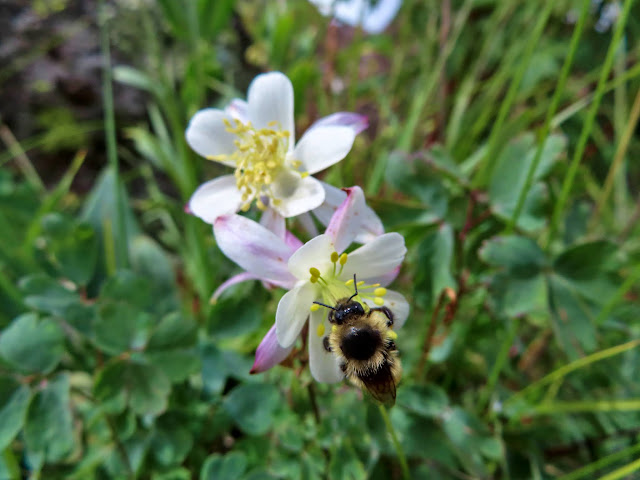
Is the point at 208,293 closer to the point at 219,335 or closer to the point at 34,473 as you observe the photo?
the point at 219,335

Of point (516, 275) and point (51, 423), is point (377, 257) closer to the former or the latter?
point (516, 275)

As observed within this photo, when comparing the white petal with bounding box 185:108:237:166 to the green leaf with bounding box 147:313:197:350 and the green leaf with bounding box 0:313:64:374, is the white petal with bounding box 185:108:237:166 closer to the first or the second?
the green leaf with bounding box 147:313:197:350

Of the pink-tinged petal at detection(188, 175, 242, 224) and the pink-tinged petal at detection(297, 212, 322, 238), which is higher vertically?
the pink-tinged petal at detection(188, 175, 242, 224)

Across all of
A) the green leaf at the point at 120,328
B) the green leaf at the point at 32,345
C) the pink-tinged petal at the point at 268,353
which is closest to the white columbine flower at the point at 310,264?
the pink-tinged petal at the point at 268,353

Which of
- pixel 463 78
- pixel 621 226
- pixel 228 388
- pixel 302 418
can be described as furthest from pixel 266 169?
pixel 463 78

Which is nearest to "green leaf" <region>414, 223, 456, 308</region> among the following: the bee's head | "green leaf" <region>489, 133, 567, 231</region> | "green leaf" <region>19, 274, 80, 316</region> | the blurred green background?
the blurred green background

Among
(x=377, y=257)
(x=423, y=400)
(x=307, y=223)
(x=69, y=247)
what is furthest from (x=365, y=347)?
(x=69, y=247)

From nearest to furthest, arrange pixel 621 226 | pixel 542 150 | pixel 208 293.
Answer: pixel 542 150
pixel 208 293
pixel 621 226
